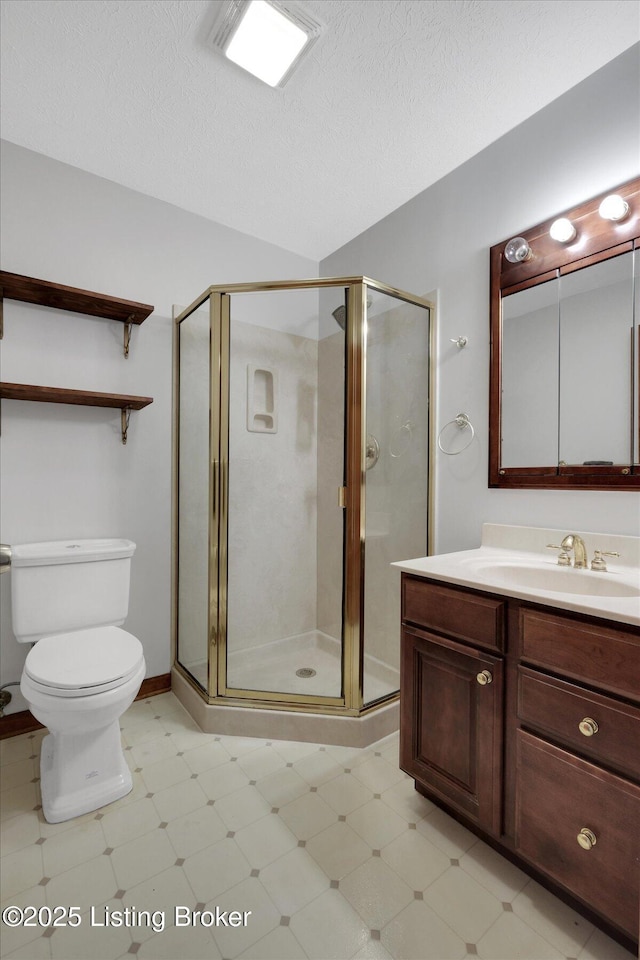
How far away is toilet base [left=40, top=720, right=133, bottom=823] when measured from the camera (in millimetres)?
1491

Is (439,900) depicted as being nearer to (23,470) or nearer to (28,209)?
(23,470)

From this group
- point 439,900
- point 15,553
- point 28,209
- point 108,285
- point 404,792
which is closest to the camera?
point 439,900

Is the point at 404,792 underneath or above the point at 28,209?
underneath

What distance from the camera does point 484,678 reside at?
129cm

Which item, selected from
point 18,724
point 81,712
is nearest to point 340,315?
point 81,712

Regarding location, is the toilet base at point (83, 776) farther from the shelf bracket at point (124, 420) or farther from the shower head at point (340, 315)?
the shower head at point (340, 315)

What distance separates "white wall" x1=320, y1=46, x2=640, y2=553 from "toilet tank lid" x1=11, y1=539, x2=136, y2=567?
1.46 m

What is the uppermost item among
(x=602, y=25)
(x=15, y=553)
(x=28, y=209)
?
(x=602, y=25)

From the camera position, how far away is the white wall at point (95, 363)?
6.32 ft

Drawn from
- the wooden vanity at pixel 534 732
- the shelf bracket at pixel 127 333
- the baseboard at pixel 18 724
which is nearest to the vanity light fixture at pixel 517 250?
the wooden vanity at pixel 534 732

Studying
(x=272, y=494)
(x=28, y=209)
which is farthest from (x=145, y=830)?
(x=28, y=209)

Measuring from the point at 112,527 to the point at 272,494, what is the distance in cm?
79

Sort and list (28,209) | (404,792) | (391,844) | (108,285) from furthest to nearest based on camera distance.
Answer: (108,285), (28,209), (404,792), (391,844)

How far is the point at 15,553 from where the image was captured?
70.7 inches
